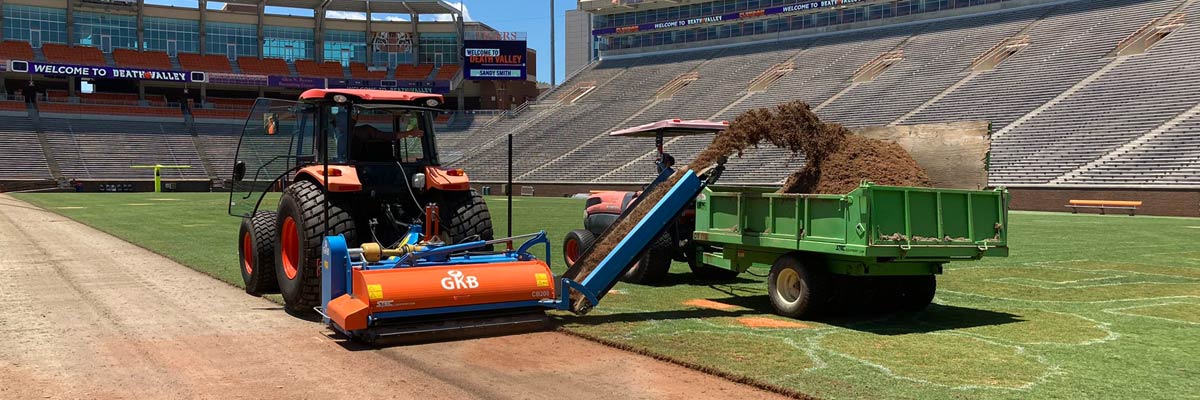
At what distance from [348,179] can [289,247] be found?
3.54ft

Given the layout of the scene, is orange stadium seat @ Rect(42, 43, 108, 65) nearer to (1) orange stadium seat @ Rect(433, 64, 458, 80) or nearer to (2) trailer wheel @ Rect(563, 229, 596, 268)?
(1) orange stadium seat @ Rect(433, 64, 458, 80)

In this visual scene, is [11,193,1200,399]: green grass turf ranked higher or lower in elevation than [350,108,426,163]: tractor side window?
lower

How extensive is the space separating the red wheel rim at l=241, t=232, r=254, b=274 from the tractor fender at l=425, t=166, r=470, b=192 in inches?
105

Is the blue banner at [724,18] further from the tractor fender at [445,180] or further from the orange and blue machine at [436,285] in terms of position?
the orange and blue machine at [436,285]

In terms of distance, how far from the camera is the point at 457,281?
7.25 meters

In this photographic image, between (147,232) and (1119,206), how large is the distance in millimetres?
30946

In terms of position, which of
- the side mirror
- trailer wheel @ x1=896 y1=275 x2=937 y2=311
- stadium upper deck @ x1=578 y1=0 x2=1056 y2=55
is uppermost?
stadium upper deck @ x1=578 y1=0 x2=1056 y2=55

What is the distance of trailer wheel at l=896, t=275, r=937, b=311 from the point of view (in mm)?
8555

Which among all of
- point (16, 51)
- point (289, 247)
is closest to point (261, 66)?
point (16, 51)

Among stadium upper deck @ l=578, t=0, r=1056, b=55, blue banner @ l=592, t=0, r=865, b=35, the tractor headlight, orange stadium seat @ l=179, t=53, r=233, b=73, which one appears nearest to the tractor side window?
the tractor headlight

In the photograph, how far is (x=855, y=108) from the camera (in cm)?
4841

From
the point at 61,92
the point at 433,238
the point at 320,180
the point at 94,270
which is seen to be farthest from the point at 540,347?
the point at 61,92

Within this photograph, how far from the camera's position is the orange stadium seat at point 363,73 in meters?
73.3

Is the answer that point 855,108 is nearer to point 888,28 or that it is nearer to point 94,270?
point 888,28
